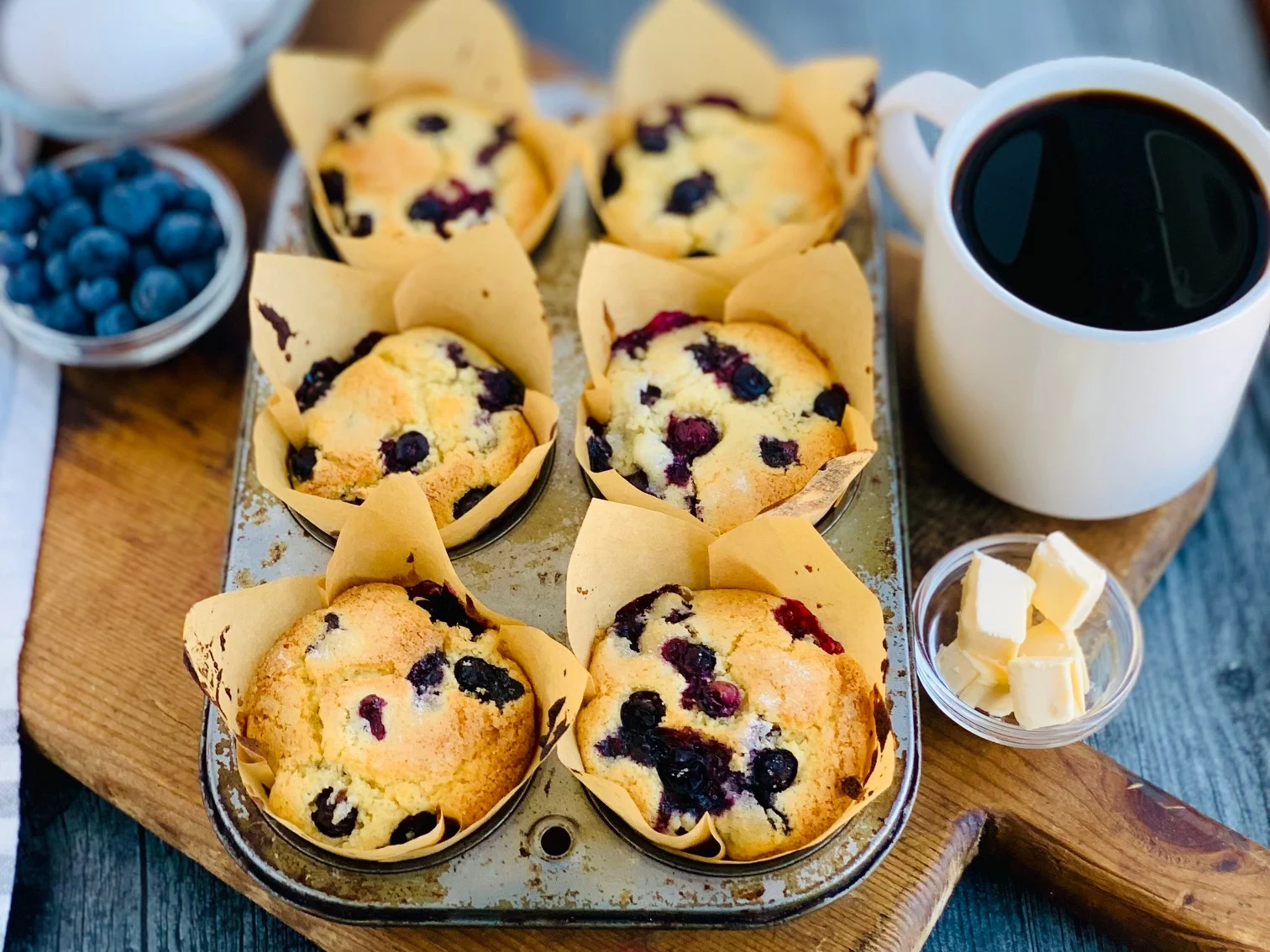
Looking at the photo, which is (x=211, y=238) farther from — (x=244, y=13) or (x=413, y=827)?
(x=413, y=827)

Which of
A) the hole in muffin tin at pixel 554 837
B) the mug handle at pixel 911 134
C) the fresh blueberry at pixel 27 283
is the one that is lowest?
the hole in muffin tin at pixel 554 837

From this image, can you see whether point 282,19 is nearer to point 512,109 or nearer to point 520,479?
point 512,109

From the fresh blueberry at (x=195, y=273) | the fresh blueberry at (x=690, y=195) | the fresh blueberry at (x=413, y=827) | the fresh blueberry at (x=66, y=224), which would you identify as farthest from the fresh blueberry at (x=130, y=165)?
the fresh blueberry at (x=413, y=827)

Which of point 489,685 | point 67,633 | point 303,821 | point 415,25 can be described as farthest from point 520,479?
point 415,25

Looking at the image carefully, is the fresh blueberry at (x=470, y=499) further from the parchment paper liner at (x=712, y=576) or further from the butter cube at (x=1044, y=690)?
the butter cube at (x=1044, y=690)

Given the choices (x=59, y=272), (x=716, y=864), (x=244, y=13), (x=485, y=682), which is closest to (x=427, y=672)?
(x=485, y=682)

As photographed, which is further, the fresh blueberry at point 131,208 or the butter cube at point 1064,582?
the fresh blueberry at point 131,208

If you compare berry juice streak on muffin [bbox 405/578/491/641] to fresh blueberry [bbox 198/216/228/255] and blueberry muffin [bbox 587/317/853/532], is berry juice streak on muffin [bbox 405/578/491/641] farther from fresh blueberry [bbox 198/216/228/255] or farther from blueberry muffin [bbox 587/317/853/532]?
fresh blueberry [bbox 198/216/228/255]
